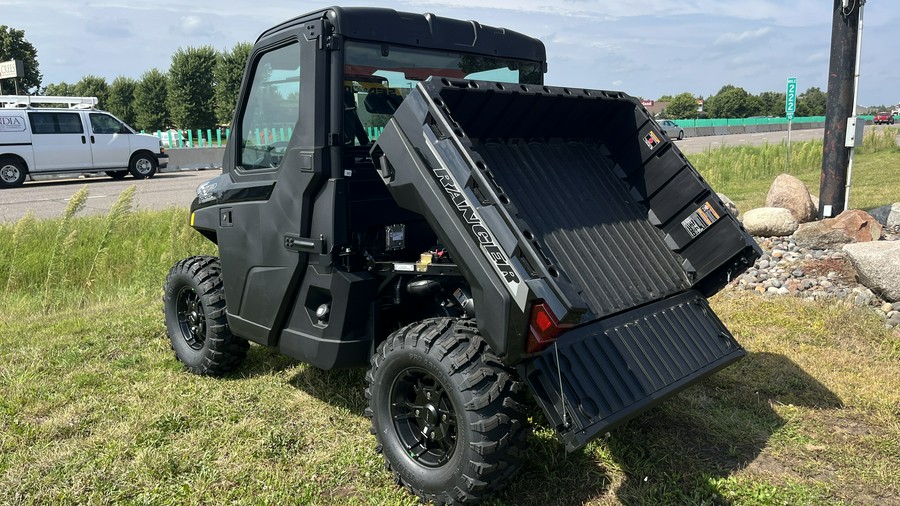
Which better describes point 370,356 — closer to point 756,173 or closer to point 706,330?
point 706,330

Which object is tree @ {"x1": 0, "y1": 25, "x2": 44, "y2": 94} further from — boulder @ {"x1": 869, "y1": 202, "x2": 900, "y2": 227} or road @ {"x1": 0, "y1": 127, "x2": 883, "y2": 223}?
boulder @ {"x1": 869, "y1": 202, "x2": 900, "y2": 227}

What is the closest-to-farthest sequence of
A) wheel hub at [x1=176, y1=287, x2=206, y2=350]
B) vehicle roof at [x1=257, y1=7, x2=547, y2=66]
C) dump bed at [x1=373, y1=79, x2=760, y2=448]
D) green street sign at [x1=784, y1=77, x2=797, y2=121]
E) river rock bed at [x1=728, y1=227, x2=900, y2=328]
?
dump bed at [x1=373, y1=79, x2=760, y2=448]
vehicle roof at [x1=257, y1=7, x2=547, y2=66]
wheel hub at [x1=176, y1=287, x2=206, y2=350]
river rock bed at [x1=728, y1=227, x2=900, y2=328]
green street sign at [x1=784, y1=77, x2=797, y2=121]

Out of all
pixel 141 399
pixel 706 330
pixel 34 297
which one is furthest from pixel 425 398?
pixel 34 297

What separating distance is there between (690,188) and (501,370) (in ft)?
5.85

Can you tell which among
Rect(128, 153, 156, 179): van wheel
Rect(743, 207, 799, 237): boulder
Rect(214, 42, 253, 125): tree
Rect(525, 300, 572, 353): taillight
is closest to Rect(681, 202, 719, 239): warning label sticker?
Rect(525, 300, 572, 353): taillight

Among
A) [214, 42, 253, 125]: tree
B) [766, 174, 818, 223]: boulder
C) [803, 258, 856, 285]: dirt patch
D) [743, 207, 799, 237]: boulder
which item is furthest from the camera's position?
[214, 42, 253, 125]: tree

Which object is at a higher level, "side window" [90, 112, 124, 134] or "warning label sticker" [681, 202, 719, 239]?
"side window" [90, 112, 124, 134]

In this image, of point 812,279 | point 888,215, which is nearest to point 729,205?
point 888,215

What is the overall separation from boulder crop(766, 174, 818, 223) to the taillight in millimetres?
7587

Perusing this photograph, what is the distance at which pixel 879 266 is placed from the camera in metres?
5.93

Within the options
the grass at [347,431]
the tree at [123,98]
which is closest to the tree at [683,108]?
the tree at [123,98]

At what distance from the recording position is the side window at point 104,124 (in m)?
18.1

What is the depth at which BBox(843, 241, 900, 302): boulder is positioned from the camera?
5.79 meters

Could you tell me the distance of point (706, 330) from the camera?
366 centimetres
